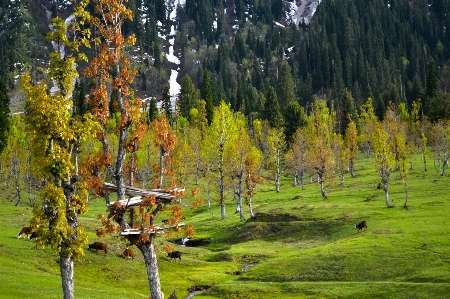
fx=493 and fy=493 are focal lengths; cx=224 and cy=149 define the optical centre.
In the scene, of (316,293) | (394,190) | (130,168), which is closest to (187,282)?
(316,293)

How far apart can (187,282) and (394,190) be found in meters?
61.6

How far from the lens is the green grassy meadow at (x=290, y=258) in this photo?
47625mm

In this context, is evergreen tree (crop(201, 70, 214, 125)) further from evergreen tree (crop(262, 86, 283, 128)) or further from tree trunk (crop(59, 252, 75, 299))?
tree trunk (crop(59, 252, 75, 299))

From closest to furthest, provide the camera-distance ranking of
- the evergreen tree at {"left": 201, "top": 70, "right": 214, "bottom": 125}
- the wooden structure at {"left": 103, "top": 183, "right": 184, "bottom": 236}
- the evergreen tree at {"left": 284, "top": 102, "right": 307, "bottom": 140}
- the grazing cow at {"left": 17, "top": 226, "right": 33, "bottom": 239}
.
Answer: the wooden structure at {"left": 103, "top": 183, "right": 184, "bottom": 236} < the grazing cow at {"left": 17, "top": 226, "right": 33, "bottom": 239} < the evergreen tree at {"left": 284, "top": 102, "right": 307, "bottom": 140} < the evergreen tree at {"left": 201, "top": 70, "right": 214, "bottom": 125}

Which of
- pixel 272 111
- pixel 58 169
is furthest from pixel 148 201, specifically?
pixel 272 111

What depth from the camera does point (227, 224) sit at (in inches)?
3745

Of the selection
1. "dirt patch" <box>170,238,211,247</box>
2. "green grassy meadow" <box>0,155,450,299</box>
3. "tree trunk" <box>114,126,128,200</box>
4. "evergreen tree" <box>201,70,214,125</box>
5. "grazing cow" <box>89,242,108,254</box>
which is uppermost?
"evergreen tree" <box>201,70,214,125</box>

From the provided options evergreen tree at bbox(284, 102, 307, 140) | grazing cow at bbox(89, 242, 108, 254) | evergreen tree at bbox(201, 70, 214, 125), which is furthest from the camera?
evergreen tree at bbox(201, 70, 214, 125)

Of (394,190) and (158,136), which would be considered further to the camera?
(394,190)

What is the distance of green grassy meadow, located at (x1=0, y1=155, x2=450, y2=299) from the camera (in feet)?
156

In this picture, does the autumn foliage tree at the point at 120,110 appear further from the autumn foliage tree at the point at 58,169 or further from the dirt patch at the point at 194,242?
the dirt patch at the point at 194,242

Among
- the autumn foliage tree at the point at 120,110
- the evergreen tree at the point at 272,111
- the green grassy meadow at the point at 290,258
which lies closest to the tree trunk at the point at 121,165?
the autumn foliage tree at the point at 120,110

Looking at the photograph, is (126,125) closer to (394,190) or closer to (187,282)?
(187,282)

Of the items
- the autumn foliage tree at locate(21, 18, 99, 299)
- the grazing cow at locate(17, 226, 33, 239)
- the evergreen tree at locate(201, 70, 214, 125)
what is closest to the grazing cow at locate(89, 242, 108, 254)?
the grazing cow at locate(17, 226, 33, 239)
